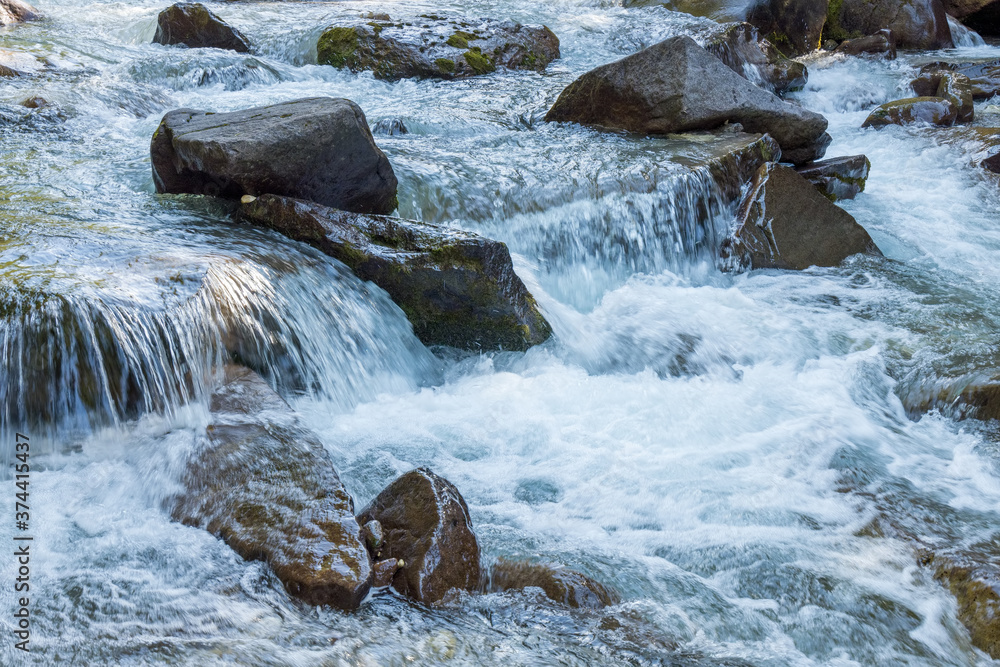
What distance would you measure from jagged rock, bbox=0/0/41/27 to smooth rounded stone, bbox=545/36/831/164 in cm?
779

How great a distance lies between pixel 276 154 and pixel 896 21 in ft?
39.5

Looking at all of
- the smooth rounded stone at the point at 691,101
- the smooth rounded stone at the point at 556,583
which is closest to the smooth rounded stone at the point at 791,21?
the smooth rounded stone at the point at 691,101

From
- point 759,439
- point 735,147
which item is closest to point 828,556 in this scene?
point 759,439

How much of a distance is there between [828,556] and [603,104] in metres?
5.39

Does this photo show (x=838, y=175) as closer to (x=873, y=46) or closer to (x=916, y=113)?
(x=916, y=113)

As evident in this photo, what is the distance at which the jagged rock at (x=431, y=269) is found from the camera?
185 inches

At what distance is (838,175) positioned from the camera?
7.39m

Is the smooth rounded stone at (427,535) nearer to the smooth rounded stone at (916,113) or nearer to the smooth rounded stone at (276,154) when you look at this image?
the smooth rounded stone at (276,154)

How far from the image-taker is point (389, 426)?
13.6ft

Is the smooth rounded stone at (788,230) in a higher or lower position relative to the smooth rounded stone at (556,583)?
higher

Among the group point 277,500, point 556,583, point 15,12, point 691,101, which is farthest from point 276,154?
point 15,12

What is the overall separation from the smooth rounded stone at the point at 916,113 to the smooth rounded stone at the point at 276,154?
6.72m

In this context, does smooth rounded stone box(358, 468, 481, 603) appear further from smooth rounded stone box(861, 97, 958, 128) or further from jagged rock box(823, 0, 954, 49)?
jagged rock box(823, 0, 954, 49)

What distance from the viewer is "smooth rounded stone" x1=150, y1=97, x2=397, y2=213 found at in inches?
192
